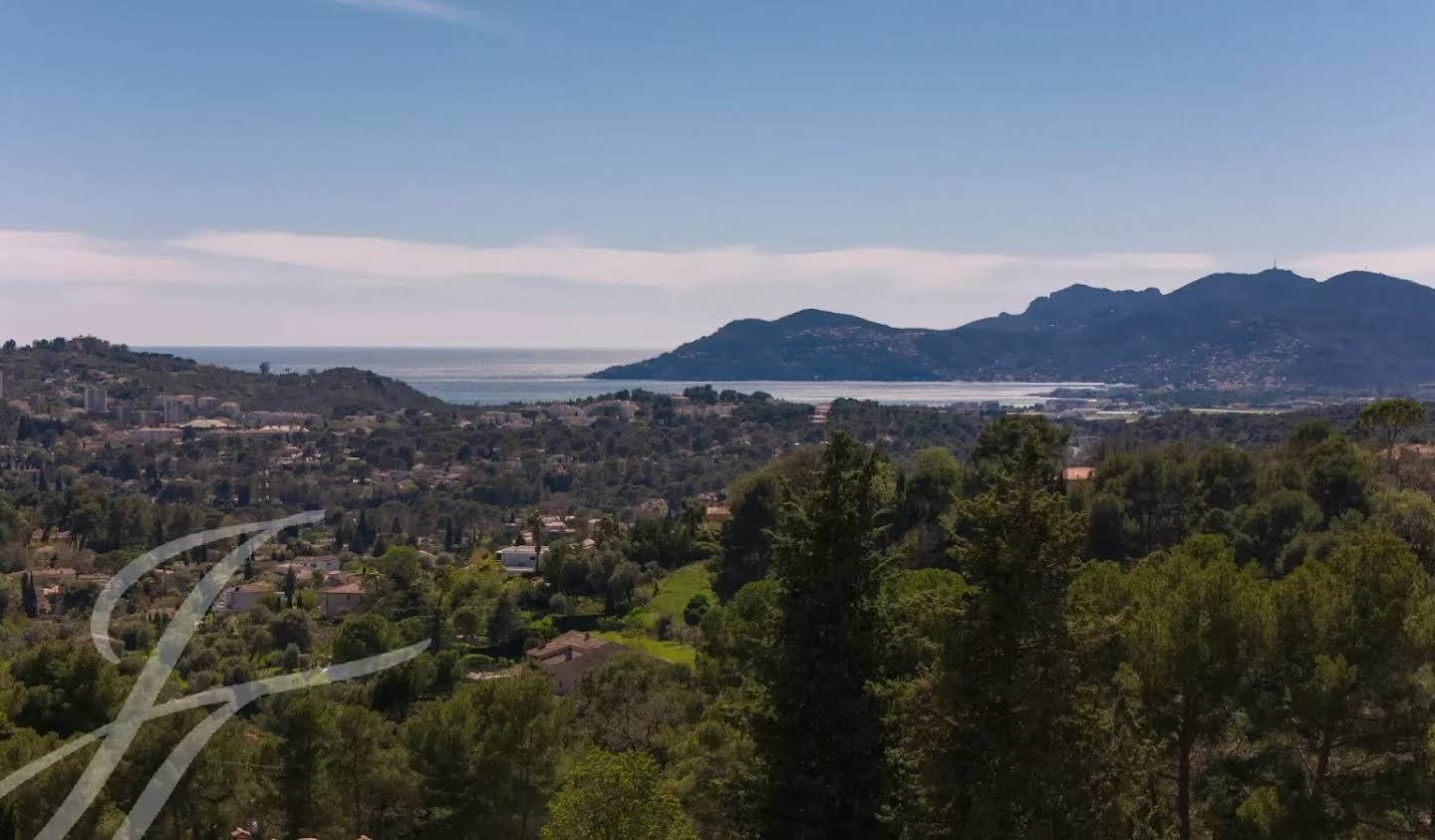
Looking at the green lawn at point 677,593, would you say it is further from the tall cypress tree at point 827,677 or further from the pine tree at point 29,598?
the pine tree at point 29,598

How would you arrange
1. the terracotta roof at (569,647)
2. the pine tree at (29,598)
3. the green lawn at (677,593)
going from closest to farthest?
the terracotta roof at (569,647)
the green lawn at (677,593)
the pine tree at (29,598)

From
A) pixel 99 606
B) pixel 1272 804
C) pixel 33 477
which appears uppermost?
pixel 99 606

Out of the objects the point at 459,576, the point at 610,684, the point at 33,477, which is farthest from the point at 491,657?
the point at 33,477

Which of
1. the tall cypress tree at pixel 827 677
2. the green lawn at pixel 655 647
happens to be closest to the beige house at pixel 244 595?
the green lawn at pixel 655 647

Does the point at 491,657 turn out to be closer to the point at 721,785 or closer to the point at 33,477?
the point at 721,785

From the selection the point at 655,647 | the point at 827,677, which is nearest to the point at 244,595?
the point at 655,647
